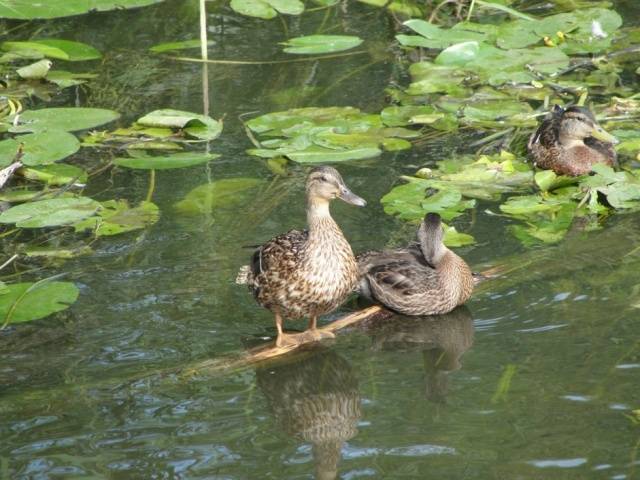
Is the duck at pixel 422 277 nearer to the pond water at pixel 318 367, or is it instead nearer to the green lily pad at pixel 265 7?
the pond water at pixel 318 367

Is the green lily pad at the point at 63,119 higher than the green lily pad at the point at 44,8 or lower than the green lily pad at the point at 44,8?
lower

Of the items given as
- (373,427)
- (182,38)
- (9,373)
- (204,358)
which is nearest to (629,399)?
(373,427)

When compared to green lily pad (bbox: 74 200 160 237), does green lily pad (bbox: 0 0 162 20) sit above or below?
above

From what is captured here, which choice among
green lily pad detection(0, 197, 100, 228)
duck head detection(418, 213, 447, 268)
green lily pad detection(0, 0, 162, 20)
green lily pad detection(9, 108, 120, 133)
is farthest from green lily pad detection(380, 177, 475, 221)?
green lily pad detection(0, 0, 162, 20)

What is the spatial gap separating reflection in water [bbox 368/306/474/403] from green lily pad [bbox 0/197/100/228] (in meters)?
2.08

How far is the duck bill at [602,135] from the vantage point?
805 cm

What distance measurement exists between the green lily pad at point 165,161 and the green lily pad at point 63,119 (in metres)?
0.54

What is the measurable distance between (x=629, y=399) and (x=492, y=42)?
4967mm

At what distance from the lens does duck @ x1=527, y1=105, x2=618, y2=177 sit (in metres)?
8.08

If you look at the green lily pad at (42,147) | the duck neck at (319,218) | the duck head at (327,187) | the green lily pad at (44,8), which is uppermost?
the duck head at (327,187)

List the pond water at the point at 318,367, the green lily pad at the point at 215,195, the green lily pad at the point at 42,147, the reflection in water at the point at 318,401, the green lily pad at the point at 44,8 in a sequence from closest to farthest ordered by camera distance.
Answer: the pond water at the point at 318,367 → the reflection in water at the point at 318,401 → the green lily pad at the point at 215,195 → the green lily pad at the point at 42,147 → the green lily pad at the point at 44,8

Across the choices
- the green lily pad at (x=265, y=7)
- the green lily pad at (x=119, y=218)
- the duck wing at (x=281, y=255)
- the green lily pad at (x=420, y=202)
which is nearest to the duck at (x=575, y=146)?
the green lily pad at (x=420, y=202)

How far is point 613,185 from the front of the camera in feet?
24.7

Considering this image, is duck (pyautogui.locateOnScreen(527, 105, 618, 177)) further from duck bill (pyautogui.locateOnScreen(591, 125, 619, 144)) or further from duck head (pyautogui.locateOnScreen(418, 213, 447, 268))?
duck head (pyautogui.locateOnScreen(418, 213, 447, 268))
